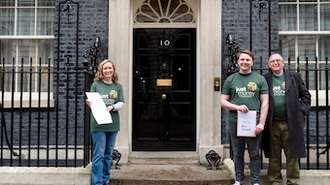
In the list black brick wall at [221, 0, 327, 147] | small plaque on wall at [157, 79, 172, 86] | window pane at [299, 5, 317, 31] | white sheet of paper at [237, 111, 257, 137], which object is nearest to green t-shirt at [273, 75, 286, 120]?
white sheet of paper at [237, 111, 257, 137]

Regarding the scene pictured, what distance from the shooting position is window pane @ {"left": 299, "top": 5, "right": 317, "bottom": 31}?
20.1 feet

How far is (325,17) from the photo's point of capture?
6.12 m

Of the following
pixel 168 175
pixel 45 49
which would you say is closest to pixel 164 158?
pixel 168 175

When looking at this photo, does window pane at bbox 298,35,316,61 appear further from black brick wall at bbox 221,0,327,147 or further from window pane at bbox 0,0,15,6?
window pane at bbox 0,0,15,6

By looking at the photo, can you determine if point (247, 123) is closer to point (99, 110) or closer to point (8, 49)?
point (99, 110)

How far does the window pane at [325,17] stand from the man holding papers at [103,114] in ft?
15.4

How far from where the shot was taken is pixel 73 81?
5.68 meters

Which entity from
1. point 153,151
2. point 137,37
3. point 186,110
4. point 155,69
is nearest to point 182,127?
point 186,110

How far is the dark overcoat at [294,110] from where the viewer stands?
3.60 metres

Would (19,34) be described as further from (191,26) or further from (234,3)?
(234,3)

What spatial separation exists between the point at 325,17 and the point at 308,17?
356mm

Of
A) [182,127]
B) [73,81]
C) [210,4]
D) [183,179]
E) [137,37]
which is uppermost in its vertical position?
[210,4]

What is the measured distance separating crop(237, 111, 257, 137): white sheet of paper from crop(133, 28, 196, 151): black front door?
2387 mm

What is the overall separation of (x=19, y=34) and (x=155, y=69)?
9.55ft
